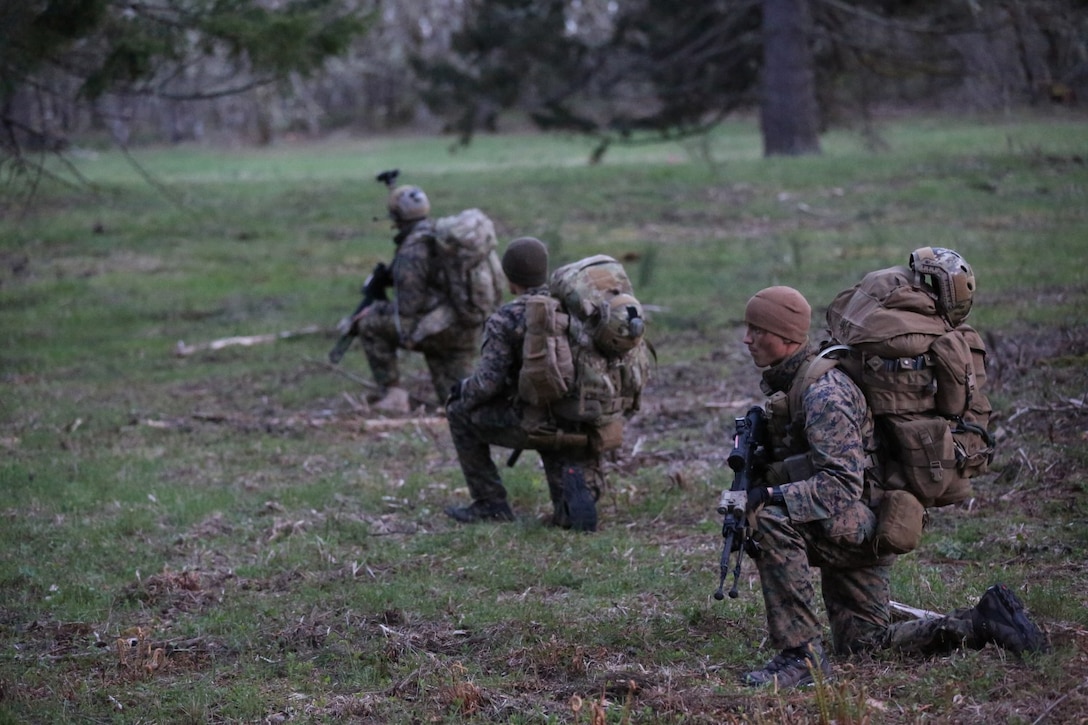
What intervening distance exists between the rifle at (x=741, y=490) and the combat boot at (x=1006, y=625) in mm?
1011

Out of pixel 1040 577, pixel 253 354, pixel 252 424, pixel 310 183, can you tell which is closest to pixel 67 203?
pixel 310 183

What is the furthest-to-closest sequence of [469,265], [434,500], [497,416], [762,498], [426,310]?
[426,310], [469,265], [434,500], [497,416], [762,498]

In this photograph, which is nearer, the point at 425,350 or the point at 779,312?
the point at 779,312

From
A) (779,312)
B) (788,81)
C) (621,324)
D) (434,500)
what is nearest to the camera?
(779,312)

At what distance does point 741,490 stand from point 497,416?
323cm

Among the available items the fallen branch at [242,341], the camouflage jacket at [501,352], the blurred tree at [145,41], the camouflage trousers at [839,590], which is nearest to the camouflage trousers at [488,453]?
the camouflage jacket at [501,352]

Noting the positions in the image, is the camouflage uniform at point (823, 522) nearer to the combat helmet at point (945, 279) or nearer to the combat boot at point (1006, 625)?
the combat boot at point (1006, 625)

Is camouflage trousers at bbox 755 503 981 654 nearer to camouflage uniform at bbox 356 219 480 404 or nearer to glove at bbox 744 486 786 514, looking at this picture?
glove at bbox 744 486 786 514

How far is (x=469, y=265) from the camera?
11.0 metres

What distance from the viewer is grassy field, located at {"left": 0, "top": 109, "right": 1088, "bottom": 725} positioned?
5574mm

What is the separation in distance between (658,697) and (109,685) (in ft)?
8.19

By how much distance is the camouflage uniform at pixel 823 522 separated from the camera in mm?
5191

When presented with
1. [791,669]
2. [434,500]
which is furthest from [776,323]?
[434,500]

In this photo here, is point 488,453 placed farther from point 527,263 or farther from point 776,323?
point 776,323
